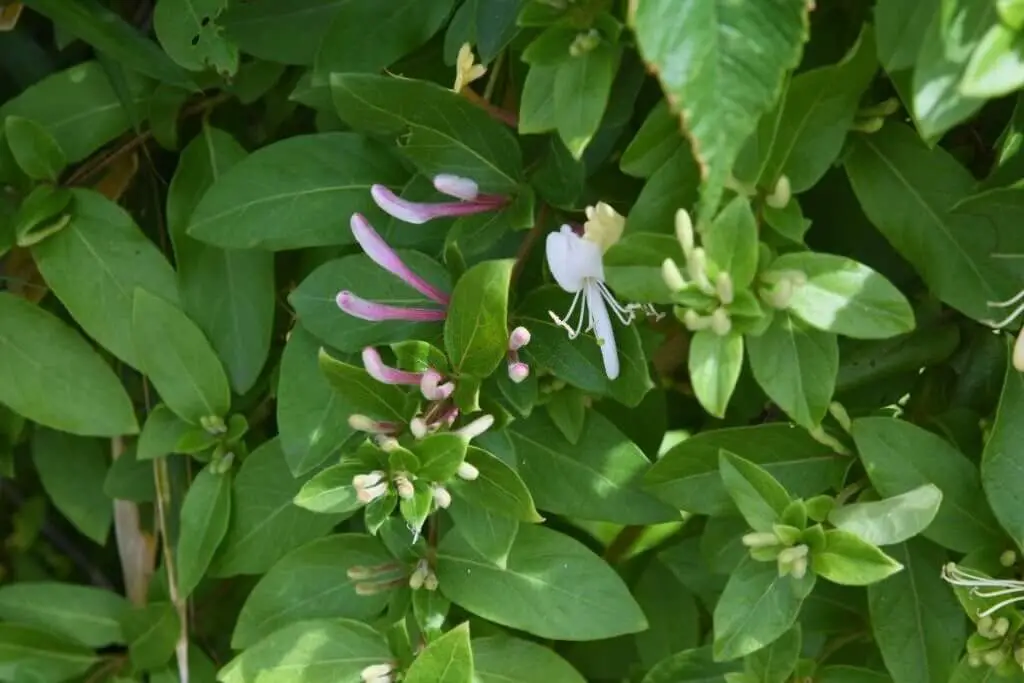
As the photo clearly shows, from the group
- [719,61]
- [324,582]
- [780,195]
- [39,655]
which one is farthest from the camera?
[39,655]

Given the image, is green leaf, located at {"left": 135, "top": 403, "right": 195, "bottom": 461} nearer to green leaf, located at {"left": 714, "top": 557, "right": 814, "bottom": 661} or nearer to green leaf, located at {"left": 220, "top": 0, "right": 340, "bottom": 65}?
green leaf, located at {"left": 220, "top": 0, "right": 340, "bottom": 65}

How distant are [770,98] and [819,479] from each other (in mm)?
278

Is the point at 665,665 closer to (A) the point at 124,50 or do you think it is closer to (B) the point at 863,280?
(B) the point at 863,280

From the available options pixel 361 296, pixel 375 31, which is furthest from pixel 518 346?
pixel 375 31

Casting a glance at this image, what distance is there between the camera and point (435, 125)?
21.4 inches

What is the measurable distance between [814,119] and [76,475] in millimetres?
710

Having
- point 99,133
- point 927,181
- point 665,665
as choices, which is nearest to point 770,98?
point 927,181

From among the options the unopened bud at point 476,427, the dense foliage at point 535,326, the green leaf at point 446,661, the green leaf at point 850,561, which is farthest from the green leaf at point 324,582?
the green leaf at point 850,561

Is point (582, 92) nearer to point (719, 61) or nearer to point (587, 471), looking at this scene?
point (719, 61)

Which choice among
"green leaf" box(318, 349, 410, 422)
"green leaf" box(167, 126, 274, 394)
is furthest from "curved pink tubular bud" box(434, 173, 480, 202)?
"green leaf" box(167, 126, 274, 394)

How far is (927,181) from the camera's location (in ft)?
1.61

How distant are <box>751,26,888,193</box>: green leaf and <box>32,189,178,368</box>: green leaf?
455 millimetres

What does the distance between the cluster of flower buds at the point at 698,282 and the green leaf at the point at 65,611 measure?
0.64 m

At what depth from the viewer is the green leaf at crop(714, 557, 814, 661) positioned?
51 cm
